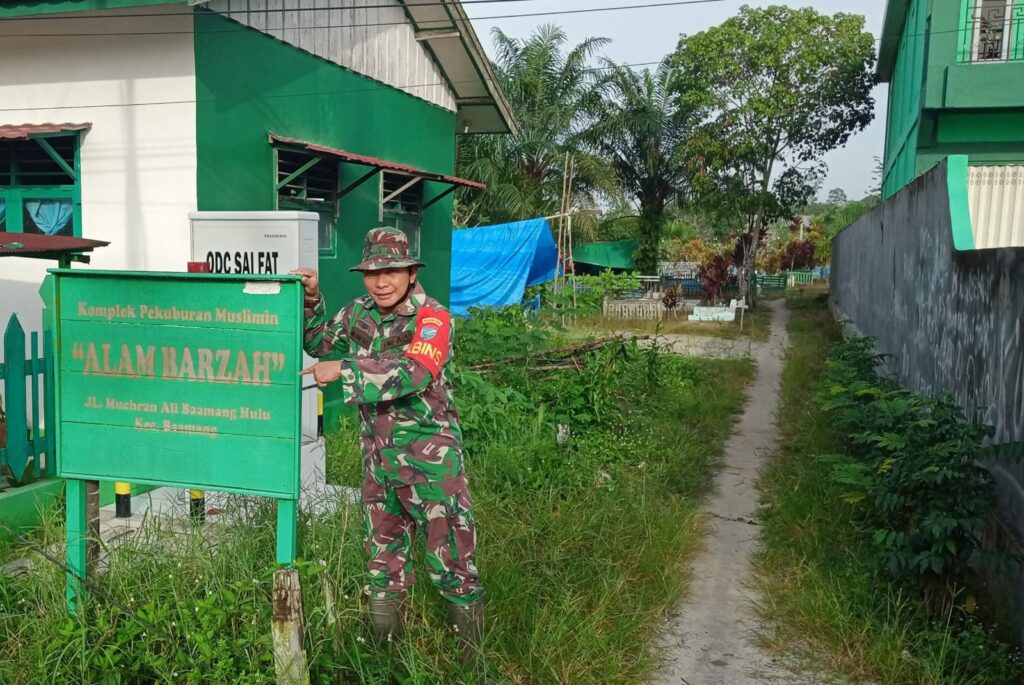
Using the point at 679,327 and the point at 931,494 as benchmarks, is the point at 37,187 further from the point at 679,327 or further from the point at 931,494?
the point at 679,327

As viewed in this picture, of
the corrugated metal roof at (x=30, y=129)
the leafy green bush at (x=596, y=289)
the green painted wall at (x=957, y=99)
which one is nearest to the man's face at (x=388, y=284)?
the corrugated metal roof at (x=30, y=129)

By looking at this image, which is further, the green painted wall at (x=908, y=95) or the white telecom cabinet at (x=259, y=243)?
the green painted wall at (x=908, y=95)

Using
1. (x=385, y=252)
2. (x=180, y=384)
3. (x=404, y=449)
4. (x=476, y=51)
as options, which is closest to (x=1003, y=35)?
(x=476, y=51)

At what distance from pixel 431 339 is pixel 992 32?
13820 mm

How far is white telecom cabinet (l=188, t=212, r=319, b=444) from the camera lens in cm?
563

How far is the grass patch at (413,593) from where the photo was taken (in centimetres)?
284

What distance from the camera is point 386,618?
313cm

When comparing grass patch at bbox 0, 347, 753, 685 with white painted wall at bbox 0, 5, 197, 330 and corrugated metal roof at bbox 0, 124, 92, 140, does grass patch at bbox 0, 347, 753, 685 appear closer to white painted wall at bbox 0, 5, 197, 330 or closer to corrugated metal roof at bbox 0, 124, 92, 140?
white painted wall at bbox 0, 5, 197, 330

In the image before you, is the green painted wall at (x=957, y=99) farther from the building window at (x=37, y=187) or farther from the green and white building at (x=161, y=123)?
the building window at (x=37, y=187)

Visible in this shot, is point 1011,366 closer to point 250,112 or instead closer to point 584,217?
point 250,112

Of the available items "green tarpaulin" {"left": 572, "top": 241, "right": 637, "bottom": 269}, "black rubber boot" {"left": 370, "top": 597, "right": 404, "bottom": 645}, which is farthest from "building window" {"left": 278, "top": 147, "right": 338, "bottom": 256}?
"green tarpaulin" {"left": 572, "top": 241, "right": 637, "bottom": 269}

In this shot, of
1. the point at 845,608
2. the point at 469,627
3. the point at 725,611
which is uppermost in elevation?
the point at 469,627

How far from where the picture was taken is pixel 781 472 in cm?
641

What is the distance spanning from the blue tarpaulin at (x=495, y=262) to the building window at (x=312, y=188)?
8.66 meters
